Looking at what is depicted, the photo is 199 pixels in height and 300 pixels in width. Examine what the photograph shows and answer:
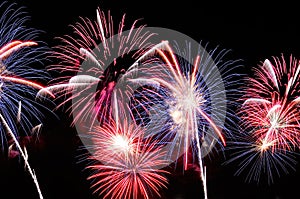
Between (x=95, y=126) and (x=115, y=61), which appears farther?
(x=95, y=126)

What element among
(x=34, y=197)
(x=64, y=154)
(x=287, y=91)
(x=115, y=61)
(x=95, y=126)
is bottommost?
(x=34, y=197)

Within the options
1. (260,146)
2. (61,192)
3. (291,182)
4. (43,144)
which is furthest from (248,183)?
(43,144)

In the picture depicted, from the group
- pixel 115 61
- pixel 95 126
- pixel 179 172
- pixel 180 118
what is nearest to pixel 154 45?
pixel 115 61

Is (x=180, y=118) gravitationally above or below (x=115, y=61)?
below

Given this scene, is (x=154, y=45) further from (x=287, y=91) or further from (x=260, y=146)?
(x=260, y=146)

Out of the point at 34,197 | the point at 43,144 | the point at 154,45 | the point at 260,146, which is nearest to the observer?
the point at 154,45

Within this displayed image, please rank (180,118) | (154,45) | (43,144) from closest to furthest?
1. (154,45)
2. (180,118)
3. (43,144)

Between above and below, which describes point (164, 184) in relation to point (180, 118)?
below

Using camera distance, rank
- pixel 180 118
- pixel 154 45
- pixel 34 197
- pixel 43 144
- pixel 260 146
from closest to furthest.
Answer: pixel 154 45, pixel 180 118, pixel 260 146, pixel 34 197, pixel 43 144

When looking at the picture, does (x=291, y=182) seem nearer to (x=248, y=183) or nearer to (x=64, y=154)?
(x=248, y=183)
